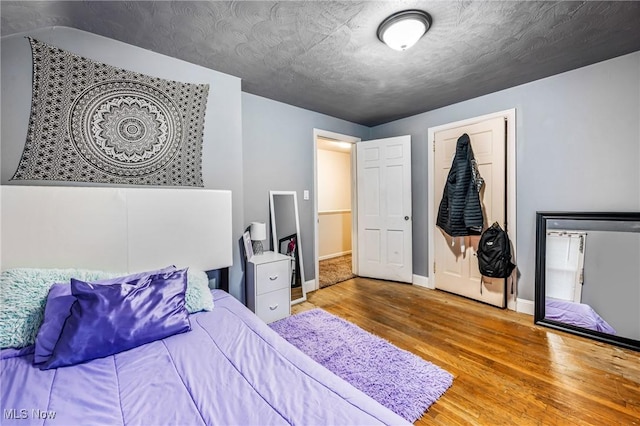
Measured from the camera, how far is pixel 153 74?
1971mm

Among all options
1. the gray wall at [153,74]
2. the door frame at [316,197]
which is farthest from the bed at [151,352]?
the door frame at [316,197]

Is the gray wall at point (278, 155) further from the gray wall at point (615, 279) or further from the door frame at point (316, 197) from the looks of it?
the gray wall at point (615, 279)

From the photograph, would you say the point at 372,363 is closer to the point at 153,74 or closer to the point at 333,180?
the point at 153,74

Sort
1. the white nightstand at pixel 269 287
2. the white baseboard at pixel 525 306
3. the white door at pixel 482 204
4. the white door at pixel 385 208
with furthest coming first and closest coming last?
the white door at pixel 385 208, the white door at pixel 482 204, the white baseboard at pixel 525 306, the white nightstand at pixel 269 287

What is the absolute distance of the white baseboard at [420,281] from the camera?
11.3 feet

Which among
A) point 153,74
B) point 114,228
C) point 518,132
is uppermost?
point 153,74

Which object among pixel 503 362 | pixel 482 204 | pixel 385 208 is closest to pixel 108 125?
A: pixel 385 208

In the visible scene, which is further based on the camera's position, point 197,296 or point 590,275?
point 590,275

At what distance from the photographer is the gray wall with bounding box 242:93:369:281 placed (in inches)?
111

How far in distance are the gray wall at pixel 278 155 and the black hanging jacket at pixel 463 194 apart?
63.6 inches

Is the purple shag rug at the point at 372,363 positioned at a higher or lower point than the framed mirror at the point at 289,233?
lower

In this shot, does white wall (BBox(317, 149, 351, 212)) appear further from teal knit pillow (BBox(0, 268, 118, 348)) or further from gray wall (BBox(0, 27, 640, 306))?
teal knit pillow (BBox(0, 268, 118, 348))

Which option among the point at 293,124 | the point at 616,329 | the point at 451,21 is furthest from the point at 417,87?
the point at 616,329

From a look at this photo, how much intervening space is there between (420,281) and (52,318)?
11.4 ft
